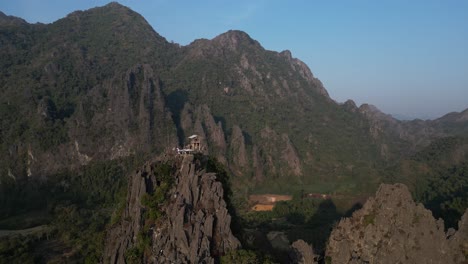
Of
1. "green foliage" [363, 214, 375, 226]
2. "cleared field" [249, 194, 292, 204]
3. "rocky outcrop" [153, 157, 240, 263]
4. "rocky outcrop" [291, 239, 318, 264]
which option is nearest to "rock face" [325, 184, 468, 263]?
"green foliage" [363, 214, 375, 226]

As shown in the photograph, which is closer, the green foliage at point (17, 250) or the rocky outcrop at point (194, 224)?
the rocky outcrop at point (194, 224)

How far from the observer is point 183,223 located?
27766 millimetres

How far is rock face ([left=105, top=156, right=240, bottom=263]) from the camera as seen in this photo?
27.2 metres

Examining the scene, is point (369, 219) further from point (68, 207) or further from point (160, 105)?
point (160, 105)

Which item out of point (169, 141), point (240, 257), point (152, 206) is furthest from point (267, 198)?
point (240, 257)

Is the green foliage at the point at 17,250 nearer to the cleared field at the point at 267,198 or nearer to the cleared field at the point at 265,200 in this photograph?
the cleared field at the point at 265,200

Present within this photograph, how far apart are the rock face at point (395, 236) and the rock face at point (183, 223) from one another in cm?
1071

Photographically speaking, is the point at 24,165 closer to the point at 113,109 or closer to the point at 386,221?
the point at 113,109

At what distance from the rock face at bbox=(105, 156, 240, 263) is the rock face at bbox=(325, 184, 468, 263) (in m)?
10.7

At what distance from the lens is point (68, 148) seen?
88.9 meters

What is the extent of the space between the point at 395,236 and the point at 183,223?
54.5 ft

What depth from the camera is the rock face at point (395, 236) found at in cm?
3288

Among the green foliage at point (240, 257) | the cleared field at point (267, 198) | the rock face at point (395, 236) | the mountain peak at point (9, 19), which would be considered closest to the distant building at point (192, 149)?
the green foliage at point (240, 257)

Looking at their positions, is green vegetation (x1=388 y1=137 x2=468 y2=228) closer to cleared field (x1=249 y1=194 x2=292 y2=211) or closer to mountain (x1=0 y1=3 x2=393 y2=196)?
mountain (x1=0 y1=3 x2=393 y2=196)
